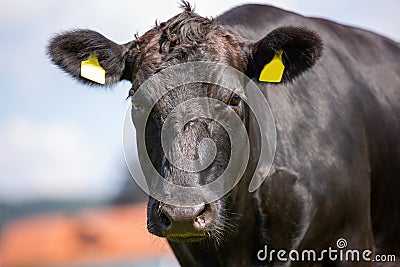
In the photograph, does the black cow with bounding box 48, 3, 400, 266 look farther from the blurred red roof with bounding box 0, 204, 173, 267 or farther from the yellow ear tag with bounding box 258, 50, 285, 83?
the blurred red roof with bounding box 0, 204, 173, 267

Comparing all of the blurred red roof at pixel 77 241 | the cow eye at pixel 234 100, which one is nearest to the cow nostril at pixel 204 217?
the cow eye at pixel 234 100

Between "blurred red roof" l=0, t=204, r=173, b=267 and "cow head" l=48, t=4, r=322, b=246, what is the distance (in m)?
10.1

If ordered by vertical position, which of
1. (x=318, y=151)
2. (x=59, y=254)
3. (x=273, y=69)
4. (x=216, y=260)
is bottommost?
(x=59, y=254)

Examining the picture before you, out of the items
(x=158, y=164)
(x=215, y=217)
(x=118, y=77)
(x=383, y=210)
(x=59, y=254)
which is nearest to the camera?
(x=215, y=217)

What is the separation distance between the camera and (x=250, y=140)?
7.70 metres

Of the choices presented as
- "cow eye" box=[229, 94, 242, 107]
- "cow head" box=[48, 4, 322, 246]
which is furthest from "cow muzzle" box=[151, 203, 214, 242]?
"cow eye" box=[229, 94, 242, 107]

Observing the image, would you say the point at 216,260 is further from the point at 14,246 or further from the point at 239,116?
the point at 14,246

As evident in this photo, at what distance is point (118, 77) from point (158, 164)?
87 cm

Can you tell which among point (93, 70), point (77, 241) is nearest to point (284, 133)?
point (93, 70)

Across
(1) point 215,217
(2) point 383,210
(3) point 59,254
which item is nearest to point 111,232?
(3) point 59,254

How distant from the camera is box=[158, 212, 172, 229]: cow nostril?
6531 millimetres

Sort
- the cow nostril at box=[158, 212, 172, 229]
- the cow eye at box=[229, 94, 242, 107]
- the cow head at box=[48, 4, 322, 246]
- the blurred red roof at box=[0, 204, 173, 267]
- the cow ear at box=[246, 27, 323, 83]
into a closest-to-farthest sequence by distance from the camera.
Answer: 1. the cow nostril at box=[158, 212, 172, 229]
2. the cow head at box=[48, 4, 322, 246]
3. the cow eye at box=[229, 94, 242, 107]
4. the cow ear at box=[246, 27, 323, 83]
5. the blurred red roof at box=[0, 204, 173, 267]

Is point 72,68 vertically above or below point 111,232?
above

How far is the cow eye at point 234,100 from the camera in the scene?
23.8ft
